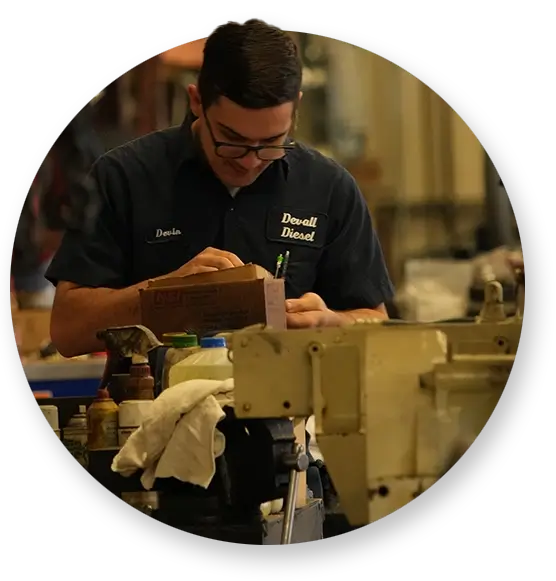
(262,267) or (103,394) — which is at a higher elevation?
(262,267)

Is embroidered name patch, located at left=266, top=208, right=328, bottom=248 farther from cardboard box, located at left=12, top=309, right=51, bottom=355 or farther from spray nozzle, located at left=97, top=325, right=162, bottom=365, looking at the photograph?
cardboard box, located at left=12, top=309, right=51, bottom=355

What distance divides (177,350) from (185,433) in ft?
0.61

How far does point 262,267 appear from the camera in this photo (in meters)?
2.13

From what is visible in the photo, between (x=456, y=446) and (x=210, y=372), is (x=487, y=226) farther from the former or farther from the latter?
(x=210, y=372)

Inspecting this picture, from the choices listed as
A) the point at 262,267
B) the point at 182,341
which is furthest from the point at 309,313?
the point at 182,341

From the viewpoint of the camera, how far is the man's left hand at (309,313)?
2.09 m

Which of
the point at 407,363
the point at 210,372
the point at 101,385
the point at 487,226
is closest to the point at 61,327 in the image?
the point at 101,385

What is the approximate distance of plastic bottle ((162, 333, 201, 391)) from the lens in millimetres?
2066

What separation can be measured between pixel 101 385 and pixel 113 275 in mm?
209

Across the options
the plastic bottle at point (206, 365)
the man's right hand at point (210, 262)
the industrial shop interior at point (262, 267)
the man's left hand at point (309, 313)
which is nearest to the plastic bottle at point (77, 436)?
the industrial shop interior at point (262, 267)

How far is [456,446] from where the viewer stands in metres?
2.05

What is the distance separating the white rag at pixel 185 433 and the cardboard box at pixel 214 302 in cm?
13

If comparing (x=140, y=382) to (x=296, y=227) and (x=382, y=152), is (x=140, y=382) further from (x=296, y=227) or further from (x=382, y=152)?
(x=382, y=152)

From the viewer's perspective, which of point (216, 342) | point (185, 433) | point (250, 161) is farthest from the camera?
point (250, 161)
